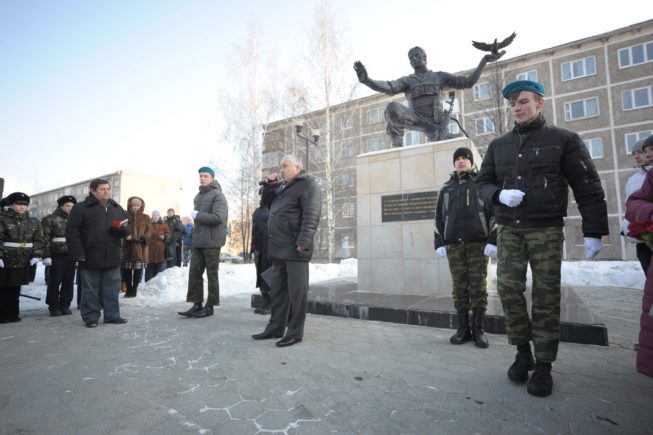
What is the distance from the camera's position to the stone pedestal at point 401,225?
5.98 meters

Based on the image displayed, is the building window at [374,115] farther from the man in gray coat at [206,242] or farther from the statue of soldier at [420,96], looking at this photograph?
the man in gray coat at [206,242]

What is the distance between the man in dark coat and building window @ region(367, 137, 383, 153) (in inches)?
950

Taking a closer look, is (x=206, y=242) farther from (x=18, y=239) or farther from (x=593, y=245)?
(x=593, y=245)

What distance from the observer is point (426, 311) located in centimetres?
450

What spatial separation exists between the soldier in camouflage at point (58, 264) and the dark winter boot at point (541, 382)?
6320 millimetres

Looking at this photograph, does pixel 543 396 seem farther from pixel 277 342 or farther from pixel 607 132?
pixel 607 132

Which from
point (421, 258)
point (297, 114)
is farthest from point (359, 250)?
point (297, 114)

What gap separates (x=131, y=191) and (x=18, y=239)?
56.2 meters

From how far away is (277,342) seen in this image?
11.9ft

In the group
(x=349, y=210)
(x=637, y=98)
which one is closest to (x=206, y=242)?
(x=349, y=210)

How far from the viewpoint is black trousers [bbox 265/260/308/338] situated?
379 centimetres

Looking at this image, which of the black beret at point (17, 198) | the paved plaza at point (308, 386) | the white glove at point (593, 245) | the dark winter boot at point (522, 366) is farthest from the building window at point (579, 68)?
the black beret at point (17, 198)

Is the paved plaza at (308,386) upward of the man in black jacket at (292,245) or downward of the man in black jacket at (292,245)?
downward

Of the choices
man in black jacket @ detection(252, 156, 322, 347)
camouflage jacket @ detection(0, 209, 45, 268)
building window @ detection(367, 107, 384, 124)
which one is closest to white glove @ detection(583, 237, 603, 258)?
man in black jacket @ detection(252, 156, 322, 347)
